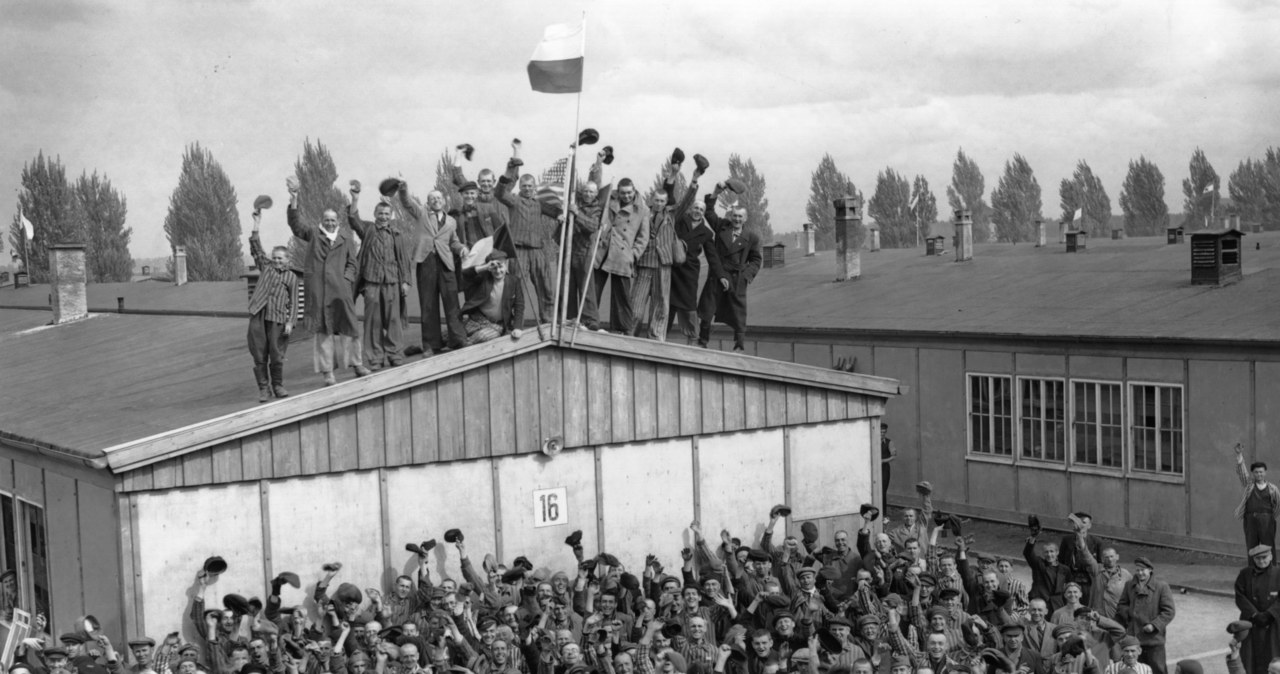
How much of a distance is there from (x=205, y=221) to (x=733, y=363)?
64.4 meters

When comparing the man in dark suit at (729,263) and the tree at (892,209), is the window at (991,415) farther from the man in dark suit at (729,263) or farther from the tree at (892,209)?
Answer: the tree at (892,209)

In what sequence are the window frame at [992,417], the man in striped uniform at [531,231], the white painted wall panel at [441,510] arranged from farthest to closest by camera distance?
1. the window frame at [992,417]
2. the man in striped uniform at [531,231]
3. the white painted wall panel at [441,510]

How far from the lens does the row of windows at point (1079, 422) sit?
2125cm

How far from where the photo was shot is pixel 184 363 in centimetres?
2084

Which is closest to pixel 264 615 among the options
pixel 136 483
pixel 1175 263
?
pixel 136 483

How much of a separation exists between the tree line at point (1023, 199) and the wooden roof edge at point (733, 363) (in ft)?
201

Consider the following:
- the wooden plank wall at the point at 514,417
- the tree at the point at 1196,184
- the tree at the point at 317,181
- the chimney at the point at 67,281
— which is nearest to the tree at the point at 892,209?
the tree at the point at 1196,184

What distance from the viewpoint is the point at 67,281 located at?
29719 millimetres

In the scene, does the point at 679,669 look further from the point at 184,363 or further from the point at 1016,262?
the point at 1016,262

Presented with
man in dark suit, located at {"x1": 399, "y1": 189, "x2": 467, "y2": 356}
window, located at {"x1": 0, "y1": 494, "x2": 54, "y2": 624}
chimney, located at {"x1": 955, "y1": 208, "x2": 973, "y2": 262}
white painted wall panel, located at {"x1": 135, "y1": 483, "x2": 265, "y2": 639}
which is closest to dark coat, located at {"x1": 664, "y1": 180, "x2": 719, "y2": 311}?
man in dark suit, located at {"x1": 399, "y1": 189, "x2": 467, "y2": 356}

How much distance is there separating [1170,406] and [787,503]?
24.1 ft

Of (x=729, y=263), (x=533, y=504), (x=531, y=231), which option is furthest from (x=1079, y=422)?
(x=533, y=504)

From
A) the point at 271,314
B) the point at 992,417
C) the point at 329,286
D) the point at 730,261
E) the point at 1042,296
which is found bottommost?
the point at 992,417

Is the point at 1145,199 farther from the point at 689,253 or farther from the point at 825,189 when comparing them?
the point at 689,253
